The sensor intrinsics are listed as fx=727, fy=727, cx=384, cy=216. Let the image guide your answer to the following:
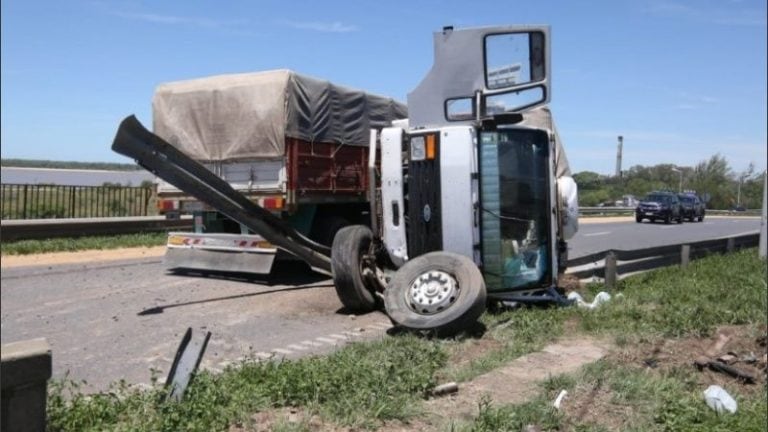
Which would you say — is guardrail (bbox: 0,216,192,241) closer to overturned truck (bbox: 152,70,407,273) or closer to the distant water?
the distant water

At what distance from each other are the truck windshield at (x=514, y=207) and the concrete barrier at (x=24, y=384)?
19.2 feet

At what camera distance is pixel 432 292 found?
756 centimetres

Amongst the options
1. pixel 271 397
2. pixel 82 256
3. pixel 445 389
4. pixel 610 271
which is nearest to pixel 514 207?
pixel 610 271

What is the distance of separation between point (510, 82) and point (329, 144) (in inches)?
164

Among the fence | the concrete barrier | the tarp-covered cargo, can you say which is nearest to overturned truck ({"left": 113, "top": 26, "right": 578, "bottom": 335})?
the tarp-covered cargo

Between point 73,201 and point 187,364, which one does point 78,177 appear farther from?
point 187,364

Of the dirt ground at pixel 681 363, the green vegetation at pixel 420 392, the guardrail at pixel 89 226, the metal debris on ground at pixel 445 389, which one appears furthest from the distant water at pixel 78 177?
the dirt ground at pixel 681 363

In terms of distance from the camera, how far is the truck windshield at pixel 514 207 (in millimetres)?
8445

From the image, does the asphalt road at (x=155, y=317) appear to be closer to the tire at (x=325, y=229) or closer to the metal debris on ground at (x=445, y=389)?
the tire at (x=325, y=229)

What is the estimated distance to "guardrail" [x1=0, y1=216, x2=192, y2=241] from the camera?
13.3 metres

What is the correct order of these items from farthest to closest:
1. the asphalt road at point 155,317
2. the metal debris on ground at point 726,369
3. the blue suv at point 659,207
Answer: the blue suv at point 659,207, the asphalt road at point 155,317, the metal debris on ground at point 726,369

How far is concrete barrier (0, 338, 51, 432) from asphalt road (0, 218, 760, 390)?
209 centimetres

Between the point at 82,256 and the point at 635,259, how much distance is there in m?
10.2

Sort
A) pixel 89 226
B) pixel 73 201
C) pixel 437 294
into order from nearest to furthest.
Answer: pixel 437 294 → pixel 89 226 → pixel 73 201
